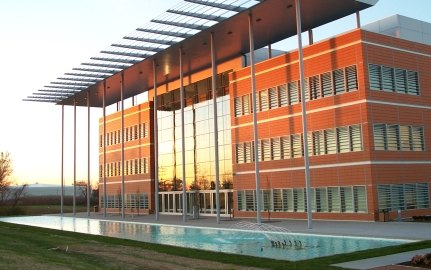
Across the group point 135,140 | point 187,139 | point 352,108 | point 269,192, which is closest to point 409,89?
point 352,108

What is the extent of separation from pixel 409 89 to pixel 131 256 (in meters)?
22.8

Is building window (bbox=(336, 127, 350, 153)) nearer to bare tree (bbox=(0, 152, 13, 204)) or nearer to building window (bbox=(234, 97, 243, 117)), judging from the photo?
building window (bbox=(234, 97, 243, 117))

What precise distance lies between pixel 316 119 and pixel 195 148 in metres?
16.5

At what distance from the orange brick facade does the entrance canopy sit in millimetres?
2476

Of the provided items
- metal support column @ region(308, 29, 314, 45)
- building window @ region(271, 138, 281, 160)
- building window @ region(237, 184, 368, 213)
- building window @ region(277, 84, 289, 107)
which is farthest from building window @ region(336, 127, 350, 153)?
metal support column @ region(308, 29, 314, 45)

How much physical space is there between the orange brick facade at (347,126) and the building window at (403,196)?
8.5 inches

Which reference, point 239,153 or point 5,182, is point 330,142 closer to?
point 239,153

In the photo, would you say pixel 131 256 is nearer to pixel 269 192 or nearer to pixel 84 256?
pixel 84 256

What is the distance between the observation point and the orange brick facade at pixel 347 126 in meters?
29.7

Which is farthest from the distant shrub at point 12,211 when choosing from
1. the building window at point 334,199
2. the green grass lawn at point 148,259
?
the green grass lawn at point 148,259

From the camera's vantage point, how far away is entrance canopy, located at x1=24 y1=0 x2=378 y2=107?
31.3 meters

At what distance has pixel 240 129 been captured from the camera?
1529 inches

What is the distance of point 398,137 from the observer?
31.2 m

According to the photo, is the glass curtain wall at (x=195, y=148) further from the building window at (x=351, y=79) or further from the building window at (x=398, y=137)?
the building window at (x=398, y=137)
